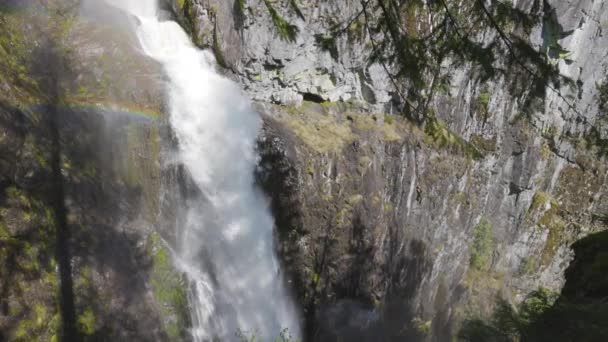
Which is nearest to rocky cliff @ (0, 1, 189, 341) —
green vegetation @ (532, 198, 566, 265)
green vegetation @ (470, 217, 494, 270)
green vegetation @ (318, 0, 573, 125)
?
green vegetation @ (318, 0, 573, 125)

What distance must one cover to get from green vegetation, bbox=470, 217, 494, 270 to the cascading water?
8.17 m

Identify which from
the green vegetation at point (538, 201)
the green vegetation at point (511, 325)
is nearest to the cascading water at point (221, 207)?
the green vegetation at point (511, 325)

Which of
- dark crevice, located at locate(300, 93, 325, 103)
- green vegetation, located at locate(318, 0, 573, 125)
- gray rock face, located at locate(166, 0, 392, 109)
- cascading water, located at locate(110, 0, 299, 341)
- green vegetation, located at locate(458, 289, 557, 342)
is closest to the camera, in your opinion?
green vegetation, located at locate(318, 0, 573, 125)

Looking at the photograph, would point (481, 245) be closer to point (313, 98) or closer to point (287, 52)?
point (313, 98)

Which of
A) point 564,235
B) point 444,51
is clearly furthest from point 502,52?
point 564,235

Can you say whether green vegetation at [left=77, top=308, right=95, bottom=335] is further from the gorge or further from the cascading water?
the cascading water

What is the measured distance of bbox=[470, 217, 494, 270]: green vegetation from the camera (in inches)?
567

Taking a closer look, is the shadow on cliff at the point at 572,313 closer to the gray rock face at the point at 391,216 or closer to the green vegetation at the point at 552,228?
the gray rock face at the point at 391,216

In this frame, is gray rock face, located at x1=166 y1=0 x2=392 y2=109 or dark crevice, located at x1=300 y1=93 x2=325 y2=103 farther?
dark crevice, located at x1=300 y1=93 x2=325 y2=103

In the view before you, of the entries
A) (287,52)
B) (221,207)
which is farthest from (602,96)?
(221,207)

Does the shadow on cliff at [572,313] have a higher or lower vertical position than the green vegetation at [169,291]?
higher

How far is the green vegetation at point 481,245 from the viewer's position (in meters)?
14.4

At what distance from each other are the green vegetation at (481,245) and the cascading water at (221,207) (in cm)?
817

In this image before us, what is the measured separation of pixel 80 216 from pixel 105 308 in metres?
1.21
